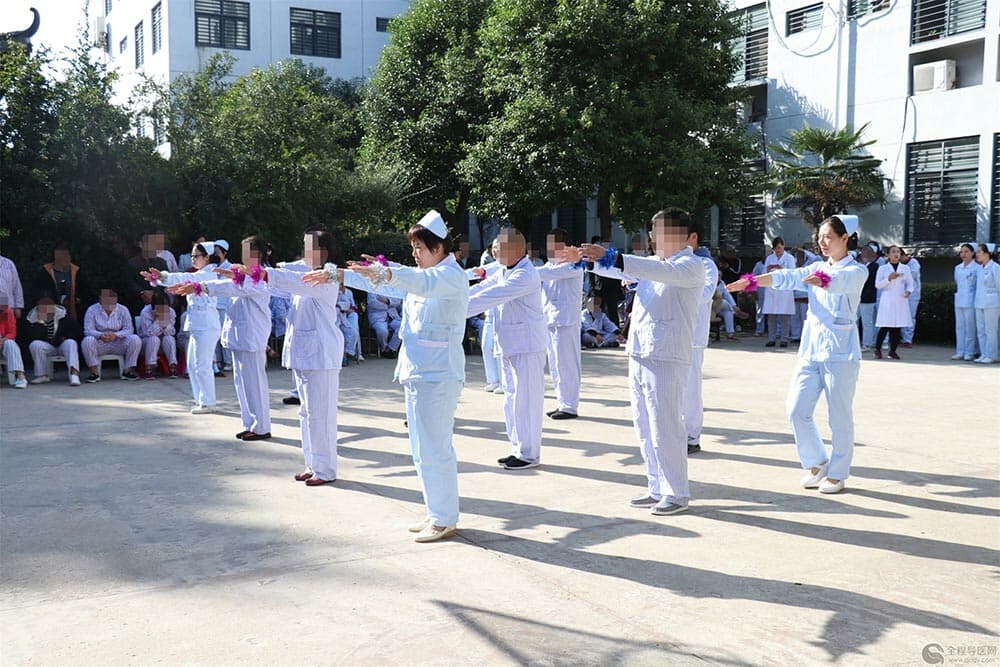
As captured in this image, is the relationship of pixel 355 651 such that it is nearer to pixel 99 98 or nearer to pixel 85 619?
pixel 85 619

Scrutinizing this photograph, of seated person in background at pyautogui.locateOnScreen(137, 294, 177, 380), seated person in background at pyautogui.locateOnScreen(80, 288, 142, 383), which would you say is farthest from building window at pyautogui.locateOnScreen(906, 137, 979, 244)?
seated person in background at pyautogui.locateOnScreen(80, 288, 142, 383)

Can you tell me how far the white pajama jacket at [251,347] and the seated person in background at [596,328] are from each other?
8871mm

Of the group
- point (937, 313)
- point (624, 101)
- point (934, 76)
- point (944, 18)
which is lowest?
point (937, 313)

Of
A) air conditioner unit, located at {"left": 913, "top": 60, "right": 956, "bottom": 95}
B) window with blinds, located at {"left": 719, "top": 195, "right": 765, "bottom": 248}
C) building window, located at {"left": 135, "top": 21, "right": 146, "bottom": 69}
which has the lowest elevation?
window with blinds, located at {"left": 719, "top": 195, "right": 765, "bottom": 248}

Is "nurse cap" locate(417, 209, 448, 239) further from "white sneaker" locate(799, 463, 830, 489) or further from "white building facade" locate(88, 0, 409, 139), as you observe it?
"white building facade" locate(88, 0, 409, 139)

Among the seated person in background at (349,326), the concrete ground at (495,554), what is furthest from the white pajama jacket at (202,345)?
the seated person in background at (349,326)

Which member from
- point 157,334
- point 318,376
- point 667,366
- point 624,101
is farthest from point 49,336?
point 624,101

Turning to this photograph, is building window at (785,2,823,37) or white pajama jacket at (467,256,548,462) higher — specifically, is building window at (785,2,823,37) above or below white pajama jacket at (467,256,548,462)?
above

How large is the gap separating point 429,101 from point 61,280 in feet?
42.8

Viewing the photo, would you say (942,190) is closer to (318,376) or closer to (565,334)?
(565,334)

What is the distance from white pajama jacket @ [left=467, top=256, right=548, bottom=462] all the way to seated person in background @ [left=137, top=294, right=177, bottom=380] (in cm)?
671

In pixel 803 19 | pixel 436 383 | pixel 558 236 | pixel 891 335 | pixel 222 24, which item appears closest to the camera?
pixel 436 383

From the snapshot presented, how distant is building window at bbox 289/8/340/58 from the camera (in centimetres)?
3097

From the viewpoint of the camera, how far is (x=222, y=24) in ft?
97.6
